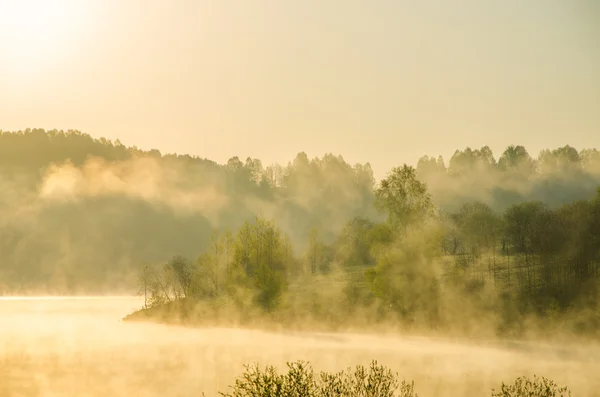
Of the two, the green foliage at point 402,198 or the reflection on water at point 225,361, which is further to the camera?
the green foliage at point 402,198

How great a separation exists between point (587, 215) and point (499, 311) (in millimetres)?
23400

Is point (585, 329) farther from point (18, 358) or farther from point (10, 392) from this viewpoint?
point (18, 358)

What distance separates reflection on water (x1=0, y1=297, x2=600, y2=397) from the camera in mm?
75625

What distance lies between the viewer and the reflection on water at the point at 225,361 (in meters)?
75.6

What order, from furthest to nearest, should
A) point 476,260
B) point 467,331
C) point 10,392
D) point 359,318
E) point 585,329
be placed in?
1. point 476,260
2. point 359,318
3. point 467,331
4. point 585,329
5. point 10,392

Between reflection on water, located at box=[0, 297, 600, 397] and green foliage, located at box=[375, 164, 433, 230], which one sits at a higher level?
green foliage, located at box=[375, 164, 433, 230]

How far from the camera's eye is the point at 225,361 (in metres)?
93.6

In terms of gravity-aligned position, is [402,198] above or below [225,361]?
above

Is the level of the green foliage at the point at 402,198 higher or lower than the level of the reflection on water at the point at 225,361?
higher

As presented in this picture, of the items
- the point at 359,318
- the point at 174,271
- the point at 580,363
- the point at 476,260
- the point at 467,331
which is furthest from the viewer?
the point at 174,271

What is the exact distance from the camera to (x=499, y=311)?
106250mm

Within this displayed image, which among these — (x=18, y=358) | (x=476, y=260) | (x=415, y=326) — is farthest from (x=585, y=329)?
(x=18, y=358)

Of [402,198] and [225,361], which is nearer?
[225,361]

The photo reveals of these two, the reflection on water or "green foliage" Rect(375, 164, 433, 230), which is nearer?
the reflection on water
